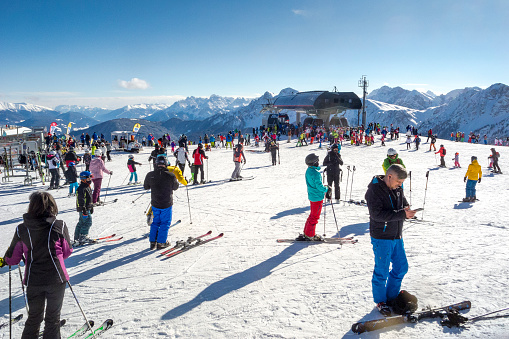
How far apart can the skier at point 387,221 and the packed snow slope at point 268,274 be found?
0.53 metres

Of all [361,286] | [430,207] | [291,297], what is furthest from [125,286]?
[430,207]

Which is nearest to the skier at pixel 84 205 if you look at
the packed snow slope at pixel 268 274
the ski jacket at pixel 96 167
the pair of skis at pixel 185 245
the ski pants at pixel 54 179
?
the packed snow slope at pixel 268 274

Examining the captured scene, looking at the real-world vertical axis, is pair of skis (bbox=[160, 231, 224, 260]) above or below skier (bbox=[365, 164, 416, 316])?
below

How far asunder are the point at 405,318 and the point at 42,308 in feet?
13.2

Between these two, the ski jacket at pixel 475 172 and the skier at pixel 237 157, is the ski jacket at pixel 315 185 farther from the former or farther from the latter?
the skier at pixel 237 157

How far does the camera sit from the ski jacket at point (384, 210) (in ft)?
10.7

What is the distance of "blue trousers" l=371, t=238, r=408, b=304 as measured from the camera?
3422 mm

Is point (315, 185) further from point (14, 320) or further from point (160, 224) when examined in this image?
point (14, 320)

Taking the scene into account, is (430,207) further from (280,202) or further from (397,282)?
(397,282)

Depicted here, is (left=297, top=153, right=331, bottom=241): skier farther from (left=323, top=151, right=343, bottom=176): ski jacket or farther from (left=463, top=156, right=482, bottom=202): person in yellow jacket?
(left=463, top=156, right=482, bottom=202): person in yellow jacket

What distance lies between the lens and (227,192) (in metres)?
11.7

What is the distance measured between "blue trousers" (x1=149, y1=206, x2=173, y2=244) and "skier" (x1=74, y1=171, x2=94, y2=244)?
61.2 inches

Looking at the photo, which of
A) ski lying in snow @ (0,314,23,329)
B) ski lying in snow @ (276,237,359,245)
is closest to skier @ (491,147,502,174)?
ski lying in snow @ (276,237,359,245)

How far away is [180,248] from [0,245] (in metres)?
4.45
